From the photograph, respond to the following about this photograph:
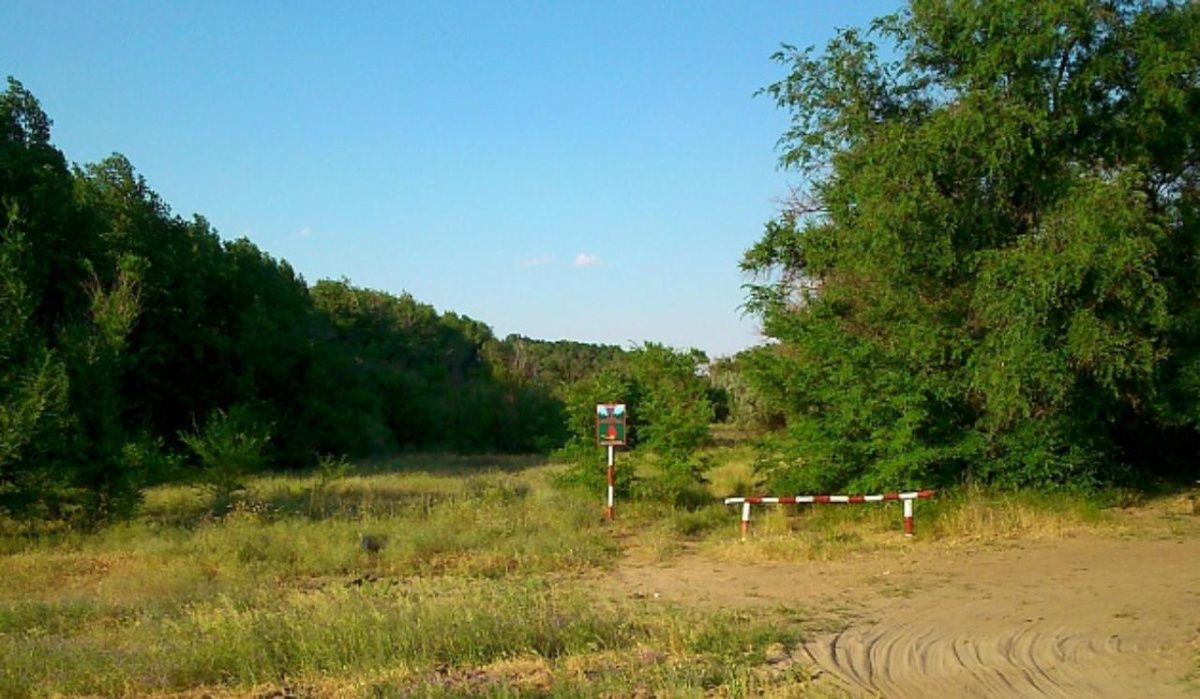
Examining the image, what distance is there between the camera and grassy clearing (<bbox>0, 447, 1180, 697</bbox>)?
821 centimetres

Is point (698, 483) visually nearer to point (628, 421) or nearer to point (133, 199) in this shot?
point (628, 421)

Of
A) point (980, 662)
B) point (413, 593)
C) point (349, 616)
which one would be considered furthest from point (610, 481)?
point (980, 662)

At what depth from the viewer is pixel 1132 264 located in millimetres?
17844

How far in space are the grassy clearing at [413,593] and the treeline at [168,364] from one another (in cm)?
155

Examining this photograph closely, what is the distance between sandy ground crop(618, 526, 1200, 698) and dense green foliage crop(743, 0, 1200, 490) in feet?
10.0

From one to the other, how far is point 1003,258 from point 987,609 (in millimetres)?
9326

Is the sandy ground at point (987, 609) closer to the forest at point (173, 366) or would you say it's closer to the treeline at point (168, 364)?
the forest at point (173, 366)

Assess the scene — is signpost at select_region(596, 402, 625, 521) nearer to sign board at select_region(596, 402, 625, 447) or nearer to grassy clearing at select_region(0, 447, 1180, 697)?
sign board at select_region(596, 402, 625, 447)

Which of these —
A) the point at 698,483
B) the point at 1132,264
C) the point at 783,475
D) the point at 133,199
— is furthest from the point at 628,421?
the point at 133,199

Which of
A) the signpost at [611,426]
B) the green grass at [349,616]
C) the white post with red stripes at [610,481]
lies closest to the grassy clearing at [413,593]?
the green grass at [349,616]

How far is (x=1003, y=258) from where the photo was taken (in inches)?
736

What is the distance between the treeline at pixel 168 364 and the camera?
1953cm

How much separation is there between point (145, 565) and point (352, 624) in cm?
840

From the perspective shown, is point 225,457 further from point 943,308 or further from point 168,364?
point 168,364
